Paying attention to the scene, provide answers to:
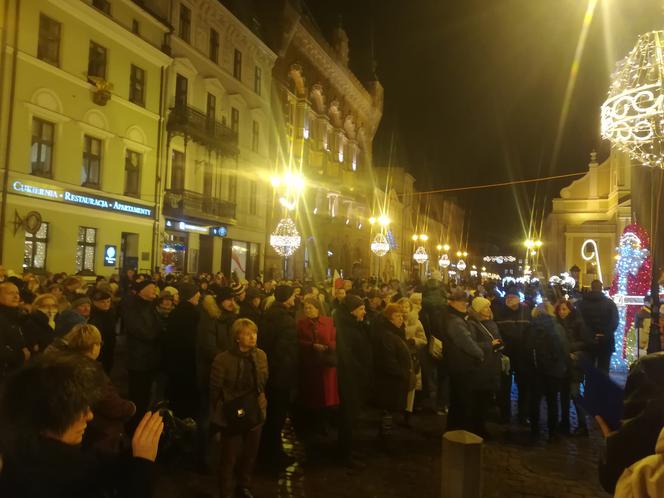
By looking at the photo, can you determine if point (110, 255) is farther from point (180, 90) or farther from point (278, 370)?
point (278, 370)

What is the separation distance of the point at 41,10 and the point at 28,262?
826 cm

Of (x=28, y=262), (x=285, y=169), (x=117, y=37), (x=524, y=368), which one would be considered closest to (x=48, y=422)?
(x=524, y=368)

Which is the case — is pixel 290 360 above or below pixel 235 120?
below

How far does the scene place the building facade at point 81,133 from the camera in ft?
58.0

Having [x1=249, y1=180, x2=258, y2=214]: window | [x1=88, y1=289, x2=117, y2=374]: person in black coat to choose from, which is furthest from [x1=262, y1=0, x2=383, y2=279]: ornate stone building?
[x1=88, y1=289, x2=117, y2=374]: person in black coat

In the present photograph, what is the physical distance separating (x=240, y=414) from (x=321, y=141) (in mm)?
36685

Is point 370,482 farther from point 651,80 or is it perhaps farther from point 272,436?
point 651,80

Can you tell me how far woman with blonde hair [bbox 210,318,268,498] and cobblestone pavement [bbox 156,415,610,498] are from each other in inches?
23.2

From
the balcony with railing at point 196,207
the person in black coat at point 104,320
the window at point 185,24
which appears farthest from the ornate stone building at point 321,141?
the person in black coat at point 104,320

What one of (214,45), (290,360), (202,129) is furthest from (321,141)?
(290,360)

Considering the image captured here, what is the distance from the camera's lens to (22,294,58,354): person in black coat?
21.7 feet

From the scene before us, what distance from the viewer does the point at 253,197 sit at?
32.2 m

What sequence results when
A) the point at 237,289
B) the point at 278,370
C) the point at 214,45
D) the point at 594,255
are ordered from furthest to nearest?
the point at 594,255, the point at 214,45, the point at 237,289, the point at 278,370

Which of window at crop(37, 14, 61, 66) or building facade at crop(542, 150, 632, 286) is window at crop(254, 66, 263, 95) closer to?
window at crop(37, 14, 61, 66)
